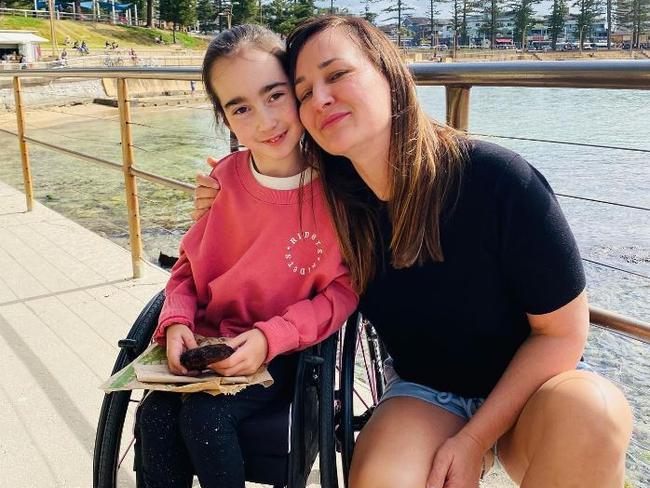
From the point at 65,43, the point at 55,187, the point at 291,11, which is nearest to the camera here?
the point at 55,187

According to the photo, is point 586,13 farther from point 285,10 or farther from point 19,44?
point 19,44

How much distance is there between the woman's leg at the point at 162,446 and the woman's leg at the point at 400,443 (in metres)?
0.35

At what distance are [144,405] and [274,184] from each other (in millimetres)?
561

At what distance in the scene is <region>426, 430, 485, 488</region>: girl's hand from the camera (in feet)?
4.11

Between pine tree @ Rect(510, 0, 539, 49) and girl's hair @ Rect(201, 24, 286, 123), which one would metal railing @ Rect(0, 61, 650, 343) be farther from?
pine tree @ Rect(510, 0, 539, 49)

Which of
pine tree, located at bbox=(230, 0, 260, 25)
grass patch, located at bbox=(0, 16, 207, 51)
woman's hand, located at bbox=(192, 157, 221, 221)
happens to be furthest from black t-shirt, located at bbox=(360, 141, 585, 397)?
pine tree, located at bbox=(230, 0, 260, 25)

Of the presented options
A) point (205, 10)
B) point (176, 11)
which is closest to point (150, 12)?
point (176, 11)

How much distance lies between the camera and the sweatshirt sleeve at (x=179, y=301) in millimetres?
1505

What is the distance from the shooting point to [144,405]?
53.6 inches

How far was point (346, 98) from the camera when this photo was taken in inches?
52.3

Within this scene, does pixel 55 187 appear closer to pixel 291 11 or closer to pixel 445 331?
pixel 445 331

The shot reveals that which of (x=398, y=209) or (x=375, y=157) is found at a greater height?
(x=375, y=157)

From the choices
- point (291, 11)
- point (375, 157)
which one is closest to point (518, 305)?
point (375, 157)

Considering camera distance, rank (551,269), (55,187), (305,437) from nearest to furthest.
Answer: (551,269), (305,437), (55,187)
